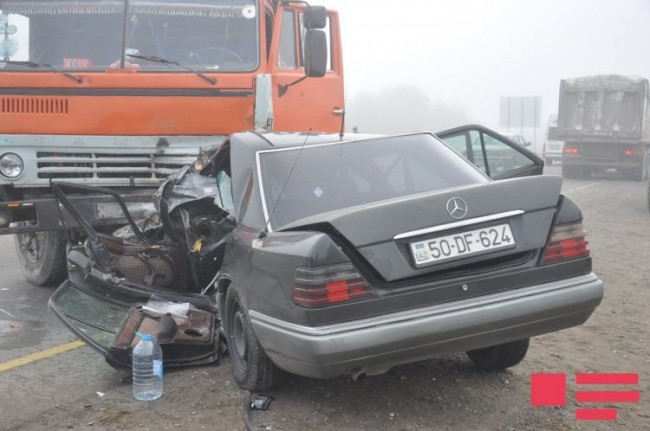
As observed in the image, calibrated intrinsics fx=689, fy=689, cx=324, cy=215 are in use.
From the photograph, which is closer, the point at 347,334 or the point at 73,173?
the point at 347,334

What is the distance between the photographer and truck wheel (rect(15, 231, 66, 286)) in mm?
6305

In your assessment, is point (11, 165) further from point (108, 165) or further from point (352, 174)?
point (352, 174)

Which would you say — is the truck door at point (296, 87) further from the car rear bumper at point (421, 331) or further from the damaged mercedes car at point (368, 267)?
the car rear bumper at point (421, 331)

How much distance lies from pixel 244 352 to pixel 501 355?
1418mm

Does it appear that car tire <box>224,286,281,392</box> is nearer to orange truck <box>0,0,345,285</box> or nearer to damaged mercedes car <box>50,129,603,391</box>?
damaged mercedes car <box>50,129,603,391</box>

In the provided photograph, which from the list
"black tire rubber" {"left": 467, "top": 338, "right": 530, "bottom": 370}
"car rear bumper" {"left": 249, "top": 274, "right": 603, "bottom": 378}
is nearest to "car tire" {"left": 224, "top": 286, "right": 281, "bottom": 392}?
"car rear bumper" {"left": 249, "top": 274, "right": 603, "bottom": 378}

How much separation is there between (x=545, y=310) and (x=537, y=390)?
66 cm

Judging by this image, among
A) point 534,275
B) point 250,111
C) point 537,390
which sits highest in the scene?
point 250,111

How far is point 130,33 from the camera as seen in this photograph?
598 centimetres

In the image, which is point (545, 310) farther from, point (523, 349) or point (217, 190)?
point (217, 190)

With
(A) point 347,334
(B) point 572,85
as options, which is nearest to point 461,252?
(A) point 347,334

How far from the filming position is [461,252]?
3127 mm

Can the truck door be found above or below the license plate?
above

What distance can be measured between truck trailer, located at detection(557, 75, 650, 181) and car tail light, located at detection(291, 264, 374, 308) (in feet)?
69.7
